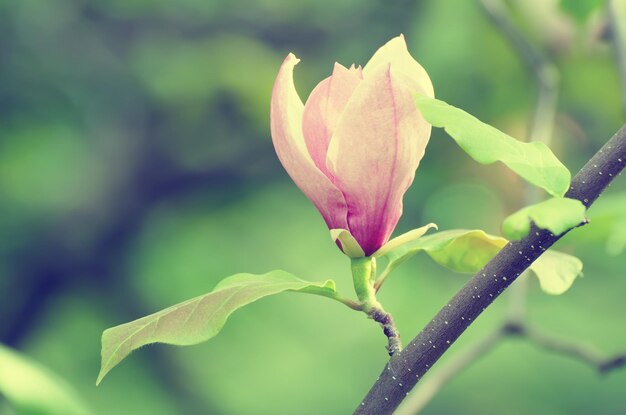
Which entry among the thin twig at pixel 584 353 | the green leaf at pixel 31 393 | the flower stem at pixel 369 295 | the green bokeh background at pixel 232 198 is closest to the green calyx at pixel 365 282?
the flower stem at pixel 369 295

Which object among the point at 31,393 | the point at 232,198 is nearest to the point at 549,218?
the point at 31,393

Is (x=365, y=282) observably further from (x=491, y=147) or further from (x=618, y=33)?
(x=618, y=33)

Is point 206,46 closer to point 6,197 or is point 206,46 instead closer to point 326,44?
point 326,44

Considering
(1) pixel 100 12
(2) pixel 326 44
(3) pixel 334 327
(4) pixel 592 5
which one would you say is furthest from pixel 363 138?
(1) pixel 100 12

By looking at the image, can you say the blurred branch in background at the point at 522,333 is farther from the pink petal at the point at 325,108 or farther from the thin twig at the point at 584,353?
the pink petal at the point at 325,108

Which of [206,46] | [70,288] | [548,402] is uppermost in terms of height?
[206,46]
